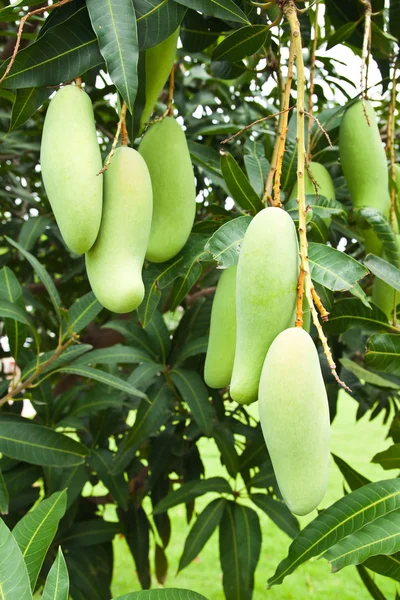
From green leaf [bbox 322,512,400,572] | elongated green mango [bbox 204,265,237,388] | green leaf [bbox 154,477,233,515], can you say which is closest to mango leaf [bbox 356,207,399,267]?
elongated green mango [bbox 204,265,237,388]

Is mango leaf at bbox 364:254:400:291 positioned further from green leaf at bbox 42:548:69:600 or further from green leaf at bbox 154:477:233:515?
green leaf at bbox 154:477:233:515

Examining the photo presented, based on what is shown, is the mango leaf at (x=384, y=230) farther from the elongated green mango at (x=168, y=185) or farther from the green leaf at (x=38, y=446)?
the green leaf at (x=38, y=446)

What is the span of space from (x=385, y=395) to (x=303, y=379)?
4.17 feet

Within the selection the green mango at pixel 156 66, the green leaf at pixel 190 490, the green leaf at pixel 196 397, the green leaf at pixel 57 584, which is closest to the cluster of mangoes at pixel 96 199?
the green mango at pixel 156 66

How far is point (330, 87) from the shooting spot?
1.44 m

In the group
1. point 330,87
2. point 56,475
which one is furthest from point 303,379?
point 330,87

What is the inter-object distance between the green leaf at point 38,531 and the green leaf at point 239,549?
0.52 metres

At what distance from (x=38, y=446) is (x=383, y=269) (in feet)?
1.80

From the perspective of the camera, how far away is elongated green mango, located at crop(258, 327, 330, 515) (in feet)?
1.33

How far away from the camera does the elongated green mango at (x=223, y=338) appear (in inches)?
22.9

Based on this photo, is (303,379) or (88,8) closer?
(303,379)

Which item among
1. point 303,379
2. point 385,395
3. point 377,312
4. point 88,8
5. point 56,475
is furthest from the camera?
point 385,395

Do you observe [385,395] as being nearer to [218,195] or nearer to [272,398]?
[218,195]

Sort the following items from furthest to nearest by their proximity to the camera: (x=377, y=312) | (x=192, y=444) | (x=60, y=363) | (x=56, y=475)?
1. (x=192, y=444)
2. (x=56, y=475)
3. (x=60, y=363)
4. (x=377, y=312)
